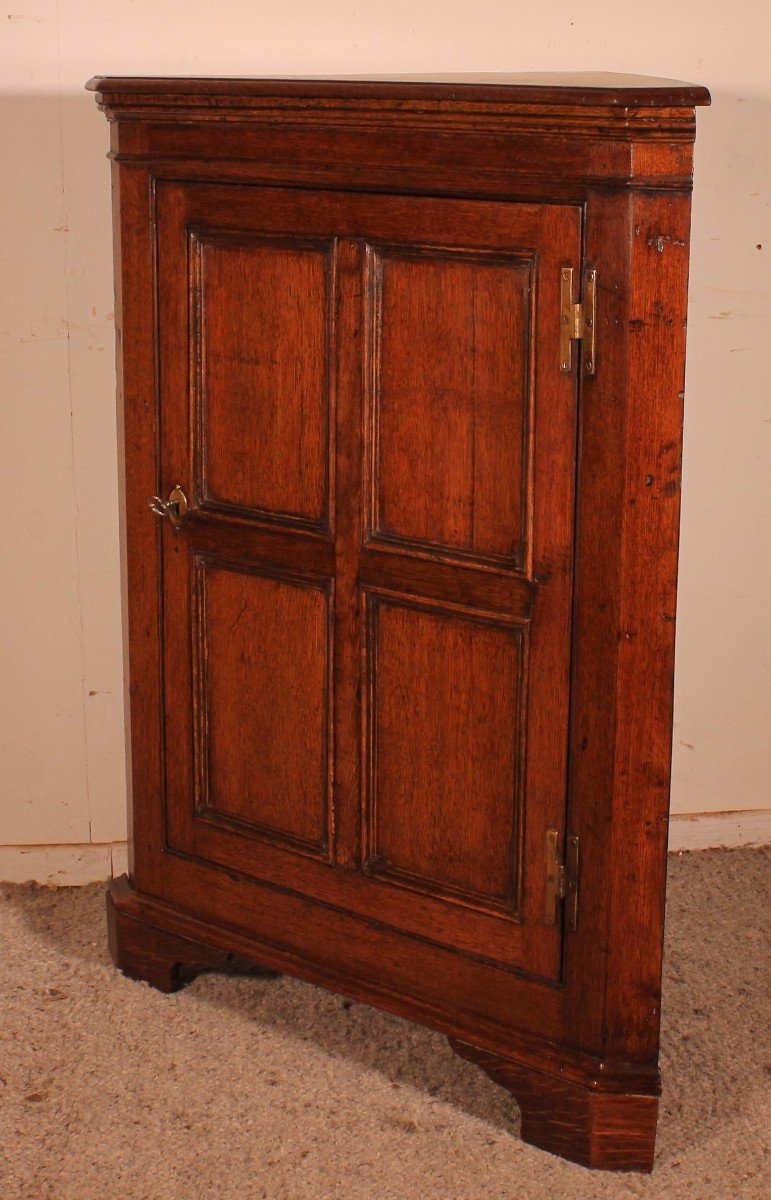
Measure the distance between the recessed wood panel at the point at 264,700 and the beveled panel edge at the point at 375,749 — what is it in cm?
8

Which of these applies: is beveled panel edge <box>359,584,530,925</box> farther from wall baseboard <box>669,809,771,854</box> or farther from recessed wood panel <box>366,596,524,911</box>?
wall baseboard <box>669,809,771,854</box>

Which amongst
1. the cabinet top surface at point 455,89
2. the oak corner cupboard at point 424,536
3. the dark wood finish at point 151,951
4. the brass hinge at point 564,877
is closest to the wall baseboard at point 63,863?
the dark wood finish at point 151,951

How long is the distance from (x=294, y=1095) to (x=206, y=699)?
64cm

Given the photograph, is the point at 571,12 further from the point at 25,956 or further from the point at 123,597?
the point at 25,956

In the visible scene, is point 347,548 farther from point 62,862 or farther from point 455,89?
point 62,862

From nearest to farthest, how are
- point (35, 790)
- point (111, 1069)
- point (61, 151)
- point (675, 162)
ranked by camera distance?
point (675, 162)
point (111, 1069)
point (61, 151)
point (35, 790)

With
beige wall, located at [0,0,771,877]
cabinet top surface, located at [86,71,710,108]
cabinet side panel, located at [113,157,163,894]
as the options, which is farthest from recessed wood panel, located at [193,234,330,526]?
beige wall, located at [0,0,771,877]

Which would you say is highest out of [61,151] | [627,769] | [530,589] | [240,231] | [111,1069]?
[61,151]

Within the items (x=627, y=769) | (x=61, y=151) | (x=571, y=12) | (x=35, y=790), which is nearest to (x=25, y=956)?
(x=35, y=790)

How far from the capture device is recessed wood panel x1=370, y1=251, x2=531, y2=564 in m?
2.04

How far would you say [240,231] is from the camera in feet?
7.39

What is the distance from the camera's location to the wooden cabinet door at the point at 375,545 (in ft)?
6.79

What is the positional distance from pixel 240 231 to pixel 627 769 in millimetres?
962

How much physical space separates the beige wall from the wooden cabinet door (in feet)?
1.63
